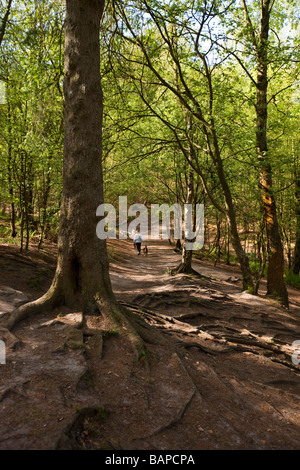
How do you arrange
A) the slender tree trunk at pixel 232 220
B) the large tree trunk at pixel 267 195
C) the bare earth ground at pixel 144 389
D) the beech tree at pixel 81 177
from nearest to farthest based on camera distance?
the bare earth ground at pixel 144 389 → the beech tree at pixel 81 177 → the slender tree trunk at pixel 232 220 → the large tree trunk at pixel 267 195

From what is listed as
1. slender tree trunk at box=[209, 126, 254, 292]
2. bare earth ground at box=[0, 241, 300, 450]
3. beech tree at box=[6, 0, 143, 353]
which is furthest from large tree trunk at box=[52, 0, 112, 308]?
slender tree trunk at box=[209, 126, 254, 292]

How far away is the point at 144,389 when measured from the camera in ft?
12.2

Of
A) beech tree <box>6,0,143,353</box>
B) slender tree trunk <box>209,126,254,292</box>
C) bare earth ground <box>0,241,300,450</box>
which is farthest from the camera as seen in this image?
slender tree trunk <box>209,126,254,292</box>

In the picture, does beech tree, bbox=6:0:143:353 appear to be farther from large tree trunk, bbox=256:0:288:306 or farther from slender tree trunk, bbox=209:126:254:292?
large tree trunk, bbox=256:0:288:306

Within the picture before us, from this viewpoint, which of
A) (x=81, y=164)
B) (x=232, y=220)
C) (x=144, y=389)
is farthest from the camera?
(x=232, y=220)

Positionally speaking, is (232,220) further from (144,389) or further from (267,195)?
(144,389)

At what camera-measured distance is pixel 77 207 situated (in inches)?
211

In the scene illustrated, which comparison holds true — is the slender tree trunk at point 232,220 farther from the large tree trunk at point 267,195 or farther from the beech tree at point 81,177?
the beech tree at point 81,177

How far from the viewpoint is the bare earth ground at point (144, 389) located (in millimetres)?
2861

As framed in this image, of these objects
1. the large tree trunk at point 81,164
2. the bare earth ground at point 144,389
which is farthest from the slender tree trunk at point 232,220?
the large tree trunk at point 81,164

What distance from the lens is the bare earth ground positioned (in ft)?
9.39

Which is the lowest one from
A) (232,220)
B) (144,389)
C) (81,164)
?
(144,389)

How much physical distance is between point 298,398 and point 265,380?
1.88 feet

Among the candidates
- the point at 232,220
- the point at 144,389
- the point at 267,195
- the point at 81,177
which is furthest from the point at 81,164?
the point at 267,195
